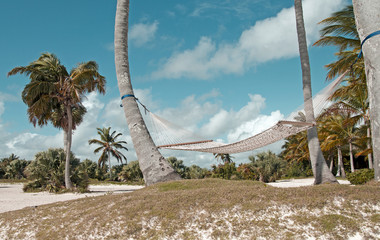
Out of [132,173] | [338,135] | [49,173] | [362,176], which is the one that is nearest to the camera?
[362,176]

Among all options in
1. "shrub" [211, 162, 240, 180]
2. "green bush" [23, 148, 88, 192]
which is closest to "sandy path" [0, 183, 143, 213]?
"green bush" [23, 148, 88, 192]

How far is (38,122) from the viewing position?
49.7 feet

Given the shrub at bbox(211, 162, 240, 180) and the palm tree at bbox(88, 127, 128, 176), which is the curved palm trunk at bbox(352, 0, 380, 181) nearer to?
the shrub at bbox(211, 162, 240, 180)

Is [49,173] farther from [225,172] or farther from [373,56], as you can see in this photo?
[373,56]

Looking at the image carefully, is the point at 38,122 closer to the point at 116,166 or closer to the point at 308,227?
the point at 308,227

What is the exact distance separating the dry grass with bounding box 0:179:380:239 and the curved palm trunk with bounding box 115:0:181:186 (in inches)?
65.5

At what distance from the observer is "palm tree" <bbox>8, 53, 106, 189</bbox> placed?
43.8 feet

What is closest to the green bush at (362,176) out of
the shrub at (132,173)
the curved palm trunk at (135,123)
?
the curved palm trunk at (135,123)

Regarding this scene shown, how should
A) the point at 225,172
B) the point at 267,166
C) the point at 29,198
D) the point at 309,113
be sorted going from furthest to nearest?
the point at 267,166 < the point at 225,172 < the point at 29,198 < the point at 309,113

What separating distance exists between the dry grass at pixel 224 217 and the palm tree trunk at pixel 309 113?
394 cm

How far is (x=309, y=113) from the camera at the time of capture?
785 centimetres

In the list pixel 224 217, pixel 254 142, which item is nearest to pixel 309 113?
pixel 254 142

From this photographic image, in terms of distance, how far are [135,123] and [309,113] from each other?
4685 millimetres

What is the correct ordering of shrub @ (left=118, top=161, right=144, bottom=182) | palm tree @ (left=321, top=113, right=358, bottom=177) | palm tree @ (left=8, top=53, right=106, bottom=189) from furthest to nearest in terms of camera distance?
shrub @ (left=118, top=161, right=144, bottom=182) < palm tree @ (left=321, top=113, right=358, bottom=177) < palm tree @ (left=8, top=53, right=106, bottom=189)
